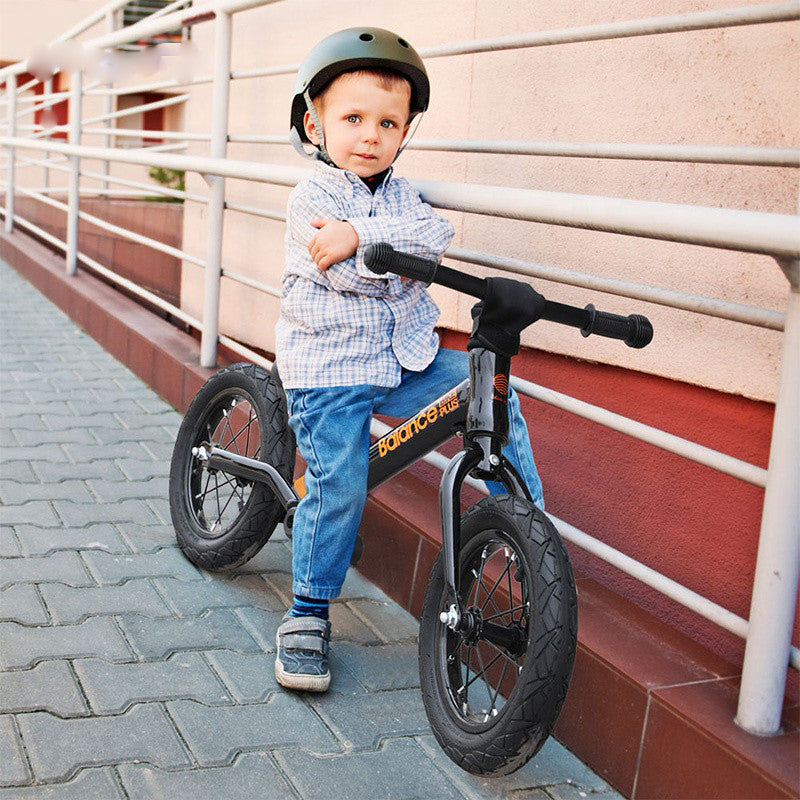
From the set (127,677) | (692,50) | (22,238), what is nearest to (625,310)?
(692,50)

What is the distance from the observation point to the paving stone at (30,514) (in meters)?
3.38

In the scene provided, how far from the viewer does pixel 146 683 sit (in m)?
2.46

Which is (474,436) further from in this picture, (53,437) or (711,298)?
(53,437)

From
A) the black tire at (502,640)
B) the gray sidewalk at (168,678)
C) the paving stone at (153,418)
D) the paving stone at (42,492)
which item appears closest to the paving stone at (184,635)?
the gray sidewalk at (168,678)

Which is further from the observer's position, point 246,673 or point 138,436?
point 138,436

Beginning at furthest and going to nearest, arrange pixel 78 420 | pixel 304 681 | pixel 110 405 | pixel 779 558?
pixel 110 405
pixel 78 420
pixel 304 681
pixel 779 558

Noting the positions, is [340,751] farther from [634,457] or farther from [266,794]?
[634,457]

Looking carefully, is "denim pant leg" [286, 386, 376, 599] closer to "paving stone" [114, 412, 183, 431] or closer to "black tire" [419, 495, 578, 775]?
"black tire" [419, 495, 578, 775]

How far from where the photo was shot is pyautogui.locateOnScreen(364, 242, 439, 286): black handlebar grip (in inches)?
76.6

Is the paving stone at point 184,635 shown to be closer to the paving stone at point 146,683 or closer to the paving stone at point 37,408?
the paving stone at point 146,683

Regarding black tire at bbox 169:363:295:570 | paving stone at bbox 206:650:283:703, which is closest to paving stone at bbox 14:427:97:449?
black tire at bbox 169:363:295:570

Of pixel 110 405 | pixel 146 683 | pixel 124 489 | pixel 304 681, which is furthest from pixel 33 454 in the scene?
pixel 304 681

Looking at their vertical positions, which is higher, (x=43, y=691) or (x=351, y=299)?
(x=351, y=299)

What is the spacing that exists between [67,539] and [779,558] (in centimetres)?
213
